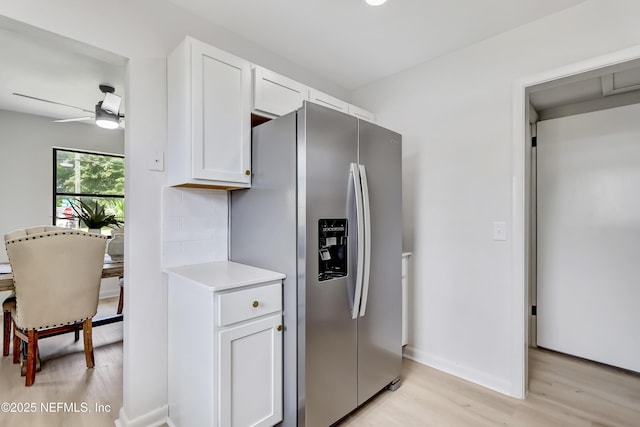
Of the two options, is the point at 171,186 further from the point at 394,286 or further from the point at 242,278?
the point at 394,286

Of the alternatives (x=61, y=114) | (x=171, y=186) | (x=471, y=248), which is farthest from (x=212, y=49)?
(x=61, y=114)

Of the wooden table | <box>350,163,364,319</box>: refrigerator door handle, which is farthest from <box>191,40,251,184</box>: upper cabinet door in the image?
→ the wooden table

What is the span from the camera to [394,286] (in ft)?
6.96

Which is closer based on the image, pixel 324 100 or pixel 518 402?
pixel 518 402

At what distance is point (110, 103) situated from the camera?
3.00 metres

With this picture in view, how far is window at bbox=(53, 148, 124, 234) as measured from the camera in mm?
4227

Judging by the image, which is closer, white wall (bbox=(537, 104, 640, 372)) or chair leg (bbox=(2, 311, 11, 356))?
white wall (bbox=(537, 104, 640, 372))

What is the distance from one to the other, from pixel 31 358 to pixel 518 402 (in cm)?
334

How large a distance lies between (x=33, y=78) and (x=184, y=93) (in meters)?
2.43

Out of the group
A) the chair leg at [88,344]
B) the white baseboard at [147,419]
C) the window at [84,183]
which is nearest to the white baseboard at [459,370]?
the white baseboard at [147,419]

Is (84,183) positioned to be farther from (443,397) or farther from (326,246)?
(443,397)

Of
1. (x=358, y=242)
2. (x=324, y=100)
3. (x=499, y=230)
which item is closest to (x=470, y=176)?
(x=499, y=230)

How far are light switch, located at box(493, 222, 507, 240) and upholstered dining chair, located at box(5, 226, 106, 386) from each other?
303cm

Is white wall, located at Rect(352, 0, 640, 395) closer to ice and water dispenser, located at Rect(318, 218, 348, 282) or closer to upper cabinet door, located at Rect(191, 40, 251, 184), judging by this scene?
ice and water dispenser, located at Rect(318, 218, 348, 282)
